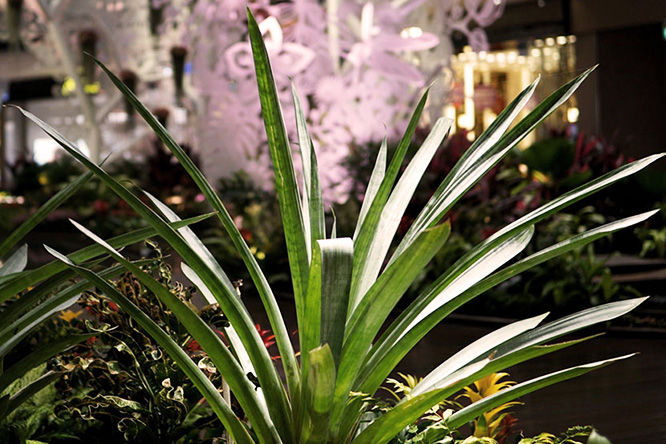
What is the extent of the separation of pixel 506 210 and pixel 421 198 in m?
0.74

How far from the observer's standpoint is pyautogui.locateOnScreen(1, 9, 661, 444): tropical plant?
1.55 m

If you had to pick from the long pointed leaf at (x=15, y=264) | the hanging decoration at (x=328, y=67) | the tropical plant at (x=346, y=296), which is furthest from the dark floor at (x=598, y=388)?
the hanging decoration at (x=328, y=67)

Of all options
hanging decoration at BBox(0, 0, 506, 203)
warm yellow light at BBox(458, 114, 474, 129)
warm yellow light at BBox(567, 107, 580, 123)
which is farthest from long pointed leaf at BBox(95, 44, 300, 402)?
Result: warm yellow light at BBox(458, 114, 474, 129)

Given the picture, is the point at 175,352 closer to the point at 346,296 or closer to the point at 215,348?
the point at 215,348

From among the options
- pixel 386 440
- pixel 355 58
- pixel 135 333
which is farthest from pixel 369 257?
pixel 355 58

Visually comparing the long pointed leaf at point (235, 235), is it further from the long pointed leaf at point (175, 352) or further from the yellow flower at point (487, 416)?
the yellow flower at point (487, 416)

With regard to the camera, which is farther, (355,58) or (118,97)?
(118,97)

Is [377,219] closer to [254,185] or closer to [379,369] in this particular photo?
[379,369]

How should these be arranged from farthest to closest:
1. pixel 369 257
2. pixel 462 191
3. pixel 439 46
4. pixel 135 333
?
pixel 439 46 → pixel 135 333 → pixel 369 257 → pixel 462 191

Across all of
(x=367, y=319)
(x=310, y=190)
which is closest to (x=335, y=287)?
(x=367, y=319)

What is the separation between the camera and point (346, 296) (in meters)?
1.56

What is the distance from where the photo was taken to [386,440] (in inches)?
69.2

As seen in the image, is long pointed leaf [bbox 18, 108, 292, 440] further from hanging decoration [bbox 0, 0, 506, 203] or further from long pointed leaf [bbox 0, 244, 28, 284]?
hanging decoration [bbox 0, 0, 506, 203]

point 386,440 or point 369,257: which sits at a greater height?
point 369,257
